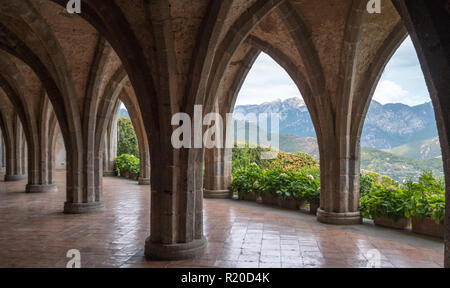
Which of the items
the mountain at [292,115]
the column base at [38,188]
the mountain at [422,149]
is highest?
the mountain at [292,115]

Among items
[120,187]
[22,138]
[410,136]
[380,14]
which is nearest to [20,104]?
[120,187]

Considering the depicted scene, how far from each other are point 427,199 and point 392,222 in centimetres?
78

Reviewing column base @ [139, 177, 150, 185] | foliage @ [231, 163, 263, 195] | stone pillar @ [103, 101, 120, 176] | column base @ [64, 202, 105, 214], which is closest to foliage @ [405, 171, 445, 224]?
foliage @ [231, 163, 263, 195]

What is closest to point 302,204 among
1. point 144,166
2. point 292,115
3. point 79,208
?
point 79,208

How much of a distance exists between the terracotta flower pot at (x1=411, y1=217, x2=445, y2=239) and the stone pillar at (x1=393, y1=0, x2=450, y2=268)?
4.44 metres

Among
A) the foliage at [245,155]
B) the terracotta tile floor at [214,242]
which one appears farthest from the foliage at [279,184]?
the foliage at [245,155]

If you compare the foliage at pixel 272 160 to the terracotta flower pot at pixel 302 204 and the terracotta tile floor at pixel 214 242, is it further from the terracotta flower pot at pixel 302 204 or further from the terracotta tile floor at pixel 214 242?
the terracotta tile floor at pixel 214 242

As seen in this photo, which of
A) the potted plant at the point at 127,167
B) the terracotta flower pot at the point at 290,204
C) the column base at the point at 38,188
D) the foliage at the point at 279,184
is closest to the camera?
the foliage at the point at 279,184

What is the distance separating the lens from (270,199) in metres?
9.10

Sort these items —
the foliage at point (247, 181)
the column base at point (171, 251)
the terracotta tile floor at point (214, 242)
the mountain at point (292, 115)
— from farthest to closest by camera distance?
the mountain at point (292, 115) < the foliage at point (247, 181) < the column base at point (171, 251) < the terracotta tile floor at point (214, 242)

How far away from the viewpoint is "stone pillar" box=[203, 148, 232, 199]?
Answer: 1016 cm

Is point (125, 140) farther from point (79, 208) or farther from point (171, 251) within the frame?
point (171, 251)

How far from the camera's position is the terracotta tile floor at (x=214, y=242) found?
14.3 ft

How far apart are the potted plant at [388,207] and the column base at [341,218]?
28cm
